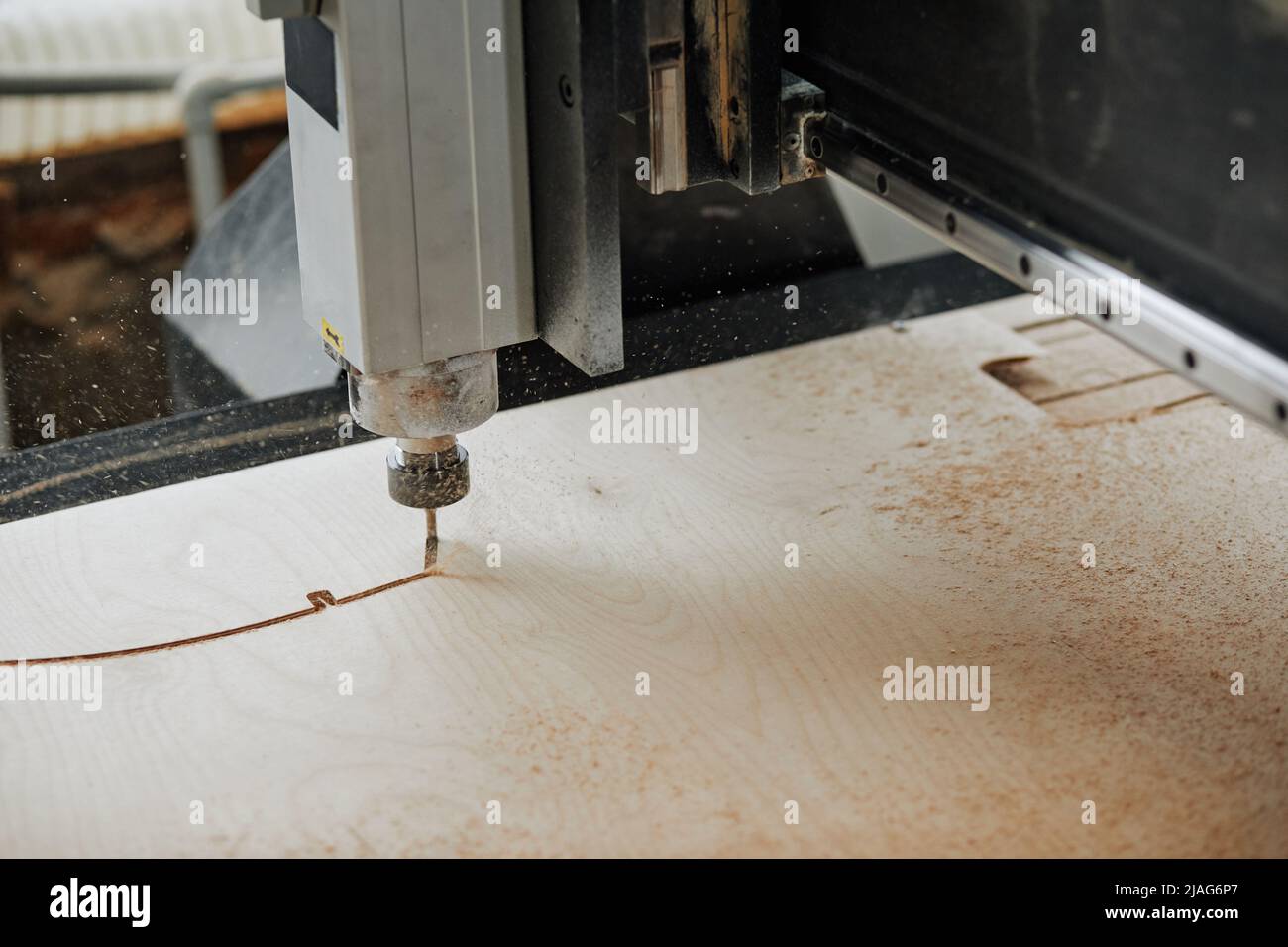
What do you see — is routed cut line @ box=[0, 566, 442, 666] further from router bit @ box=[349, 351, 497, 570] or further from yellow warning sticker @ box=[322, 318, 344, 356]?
yellow warning sticker @ box=[322, 318, 344, 356]

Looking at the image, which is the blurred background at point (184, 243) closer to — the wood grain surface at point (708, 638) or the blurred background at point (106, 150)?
the blurred background at point (106, 150)

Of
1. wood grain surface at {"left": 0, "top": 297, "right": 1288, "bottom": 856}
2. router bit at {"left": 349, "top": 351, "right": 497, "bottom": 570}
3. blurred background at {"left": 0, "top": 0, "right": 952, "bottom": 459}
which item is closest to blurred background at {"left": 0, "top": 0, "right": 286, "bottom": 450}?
blurred background at {"left": 0, "top": 0, "right": 952, "bottom": 459}

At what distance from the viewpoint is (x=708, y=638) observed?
1241 mm

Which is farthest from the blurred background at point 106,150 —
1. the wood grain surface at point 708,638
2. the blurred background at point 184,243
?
the wood grain surface at point 708,638

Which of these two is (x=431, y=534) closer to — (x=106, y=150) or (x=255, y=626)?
(x=255, y=626)

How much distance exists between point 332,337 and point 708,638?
0.37 metres

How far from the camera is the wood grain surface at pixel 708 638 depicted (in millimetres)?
1067

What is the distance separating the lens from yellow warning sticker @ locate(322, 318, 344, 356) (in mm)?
1118

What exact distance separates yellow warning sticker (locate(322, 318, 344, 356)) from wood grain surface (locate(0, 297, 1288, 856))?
244mm

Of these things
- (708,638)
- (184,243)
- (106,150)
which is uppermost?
(106,150)

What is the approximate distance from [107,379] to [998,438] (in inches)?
54.7

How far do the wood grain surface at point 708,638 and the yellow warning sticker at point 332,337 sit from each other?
244mm

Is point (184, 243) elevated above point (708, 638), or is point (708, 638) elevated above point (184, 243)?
point (184, 243)

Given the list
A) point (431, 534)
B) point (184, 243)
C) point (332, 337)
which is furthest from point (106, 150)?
point (332, 337)
